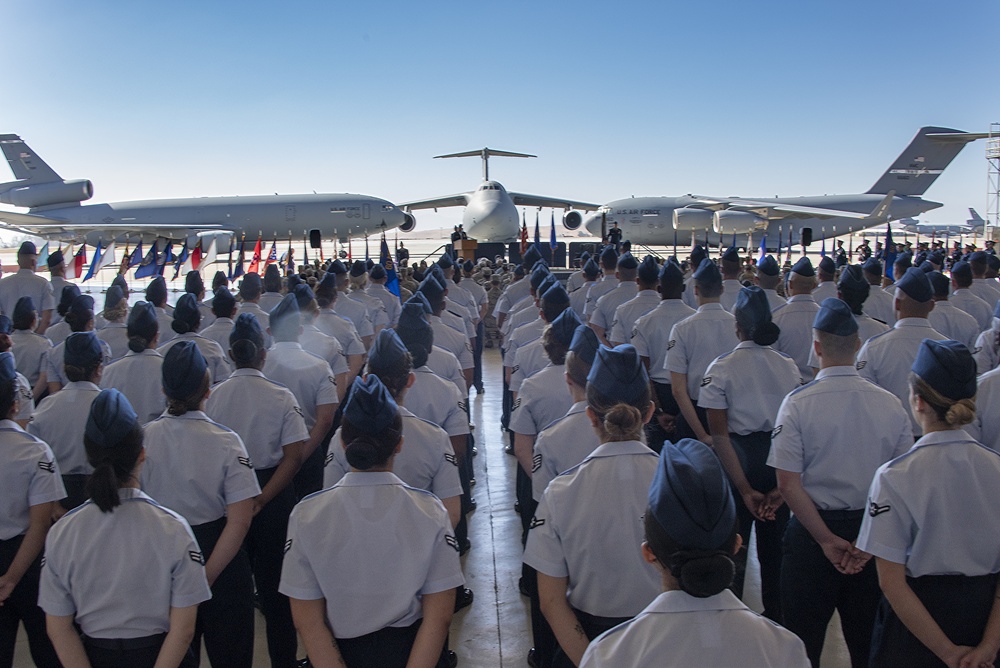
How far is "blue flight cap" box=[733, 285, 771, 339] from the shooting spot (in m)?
3.85

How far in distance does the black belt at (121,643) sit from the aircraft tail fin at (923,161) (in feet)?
113

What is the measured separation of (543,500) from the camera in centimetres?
240

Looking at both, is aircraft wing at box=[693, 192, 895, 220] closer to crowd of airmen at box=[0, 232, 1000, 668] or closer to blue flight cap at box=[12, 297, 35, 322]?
crowd of airmen at box=[0, 232, 1000, 668]

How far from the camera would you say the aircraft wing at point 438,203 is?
32438 mm

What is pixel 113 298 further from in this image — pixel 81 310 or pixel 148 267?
pixel 148 267

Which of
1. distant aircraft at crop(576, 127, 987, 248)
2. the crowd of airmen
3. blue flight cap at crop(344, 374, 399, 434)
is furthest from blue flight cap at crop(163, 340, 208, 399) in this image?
distant aircraft at crop(576, 127, 987, 248)

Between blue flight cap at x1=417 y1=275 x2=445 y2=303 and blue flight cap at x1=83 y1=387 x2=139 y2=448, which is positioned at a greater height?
blue flight cap at x1=83 y1=387 x2=139 y2=448

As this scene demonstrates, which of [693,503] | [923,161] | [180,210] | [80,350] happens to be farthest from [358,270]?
[923,161]

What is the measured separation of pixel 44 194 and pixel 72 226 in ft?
18.5

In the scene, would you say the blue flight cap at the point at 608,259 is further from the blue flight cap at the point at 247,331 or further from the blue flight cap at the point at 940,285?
the blue flight cap at the point at 247,331

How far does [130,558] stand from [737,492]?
2.98 metres

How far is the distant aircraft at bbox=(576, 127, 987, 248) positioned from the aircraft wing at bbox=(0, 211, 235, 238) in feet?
47.4

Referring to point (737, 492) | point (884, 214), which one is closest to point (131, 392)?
point (737, 492)

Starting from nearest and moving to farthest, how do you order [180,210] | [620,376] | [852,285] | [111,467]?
[111,467] < [620,376] < [852,285] < [180,210]
